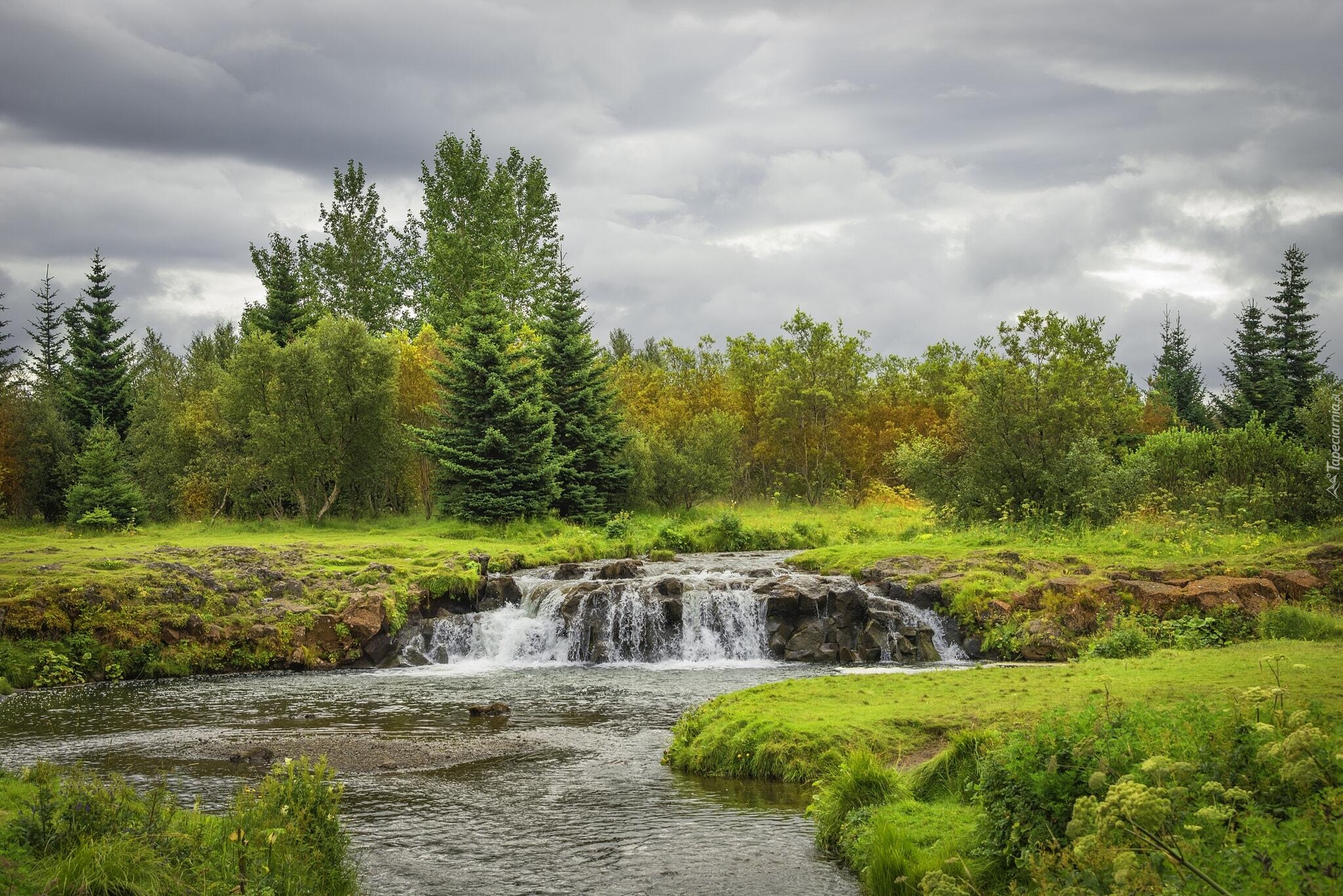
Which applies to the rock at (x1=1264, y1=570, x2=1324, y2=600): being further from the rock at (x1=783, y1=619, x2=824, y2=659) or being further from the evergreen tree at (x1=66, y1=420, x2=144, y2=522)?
the evergreen tree at (x1=66, y1=420, x2=144, y2=522)

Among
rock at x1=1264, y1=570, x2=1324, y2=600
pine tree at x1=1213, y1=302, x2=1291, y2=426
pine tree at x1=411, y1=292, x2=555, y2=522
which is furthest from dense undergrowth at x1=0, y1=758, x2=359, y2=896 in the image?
pine tree at x1=1213, y1=302, x2=1291, y2=426

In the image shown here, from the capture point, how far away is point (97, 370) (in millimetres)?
48219

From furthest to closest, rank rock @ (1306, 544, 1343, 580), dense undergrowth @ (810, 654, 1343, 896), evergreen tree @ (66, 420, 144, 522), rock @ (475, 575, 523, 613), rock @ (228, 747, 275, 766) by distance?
evergreen tree @ (66, 420, 144, 522)
rock @ (475, 575, 523, 613)
rock @ (1306, 544, 1343, 580)
rock @ (228, 747, 275, 766)
dense undergrowth @ (810, 654, 1343, 896)

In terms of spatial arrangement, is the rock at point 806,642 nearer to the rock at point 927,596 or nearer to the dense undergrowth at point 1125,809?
the rock at point 927,596

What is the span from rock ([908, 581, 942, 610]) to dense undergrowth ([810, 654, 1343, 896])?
12.8m

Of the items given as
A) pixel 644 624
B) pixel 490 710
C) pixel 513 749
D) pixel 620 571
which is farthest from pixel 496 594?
pixel 513 749

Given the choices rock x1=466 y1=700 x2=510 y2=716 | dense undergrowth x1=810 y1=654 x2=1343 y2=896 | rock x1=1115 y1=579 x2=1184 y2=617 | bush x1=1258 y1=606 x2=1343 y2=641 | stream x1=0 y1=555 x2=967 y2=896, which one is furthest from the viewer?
rock x1=1115 y1=579 x2=1184 y2=617

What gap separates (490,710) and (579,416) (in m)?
24.4

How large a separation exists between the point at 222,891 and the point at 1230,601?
16452mm

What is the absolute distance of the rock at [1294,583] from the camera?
56.4ft

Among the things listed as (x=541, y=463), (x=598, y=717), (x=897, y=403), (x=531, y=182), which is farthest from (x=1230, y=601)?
(x=531, y=182)

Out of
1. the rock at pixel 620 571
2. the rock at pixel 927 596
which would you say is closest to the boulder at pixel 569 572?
the rock at pixel 620 571

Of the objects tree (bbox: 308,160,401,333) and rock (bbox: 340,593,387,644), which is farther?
tree (bbox: 308,160,401,333)

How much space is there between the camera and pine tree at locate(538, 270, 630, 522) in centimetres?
3822
